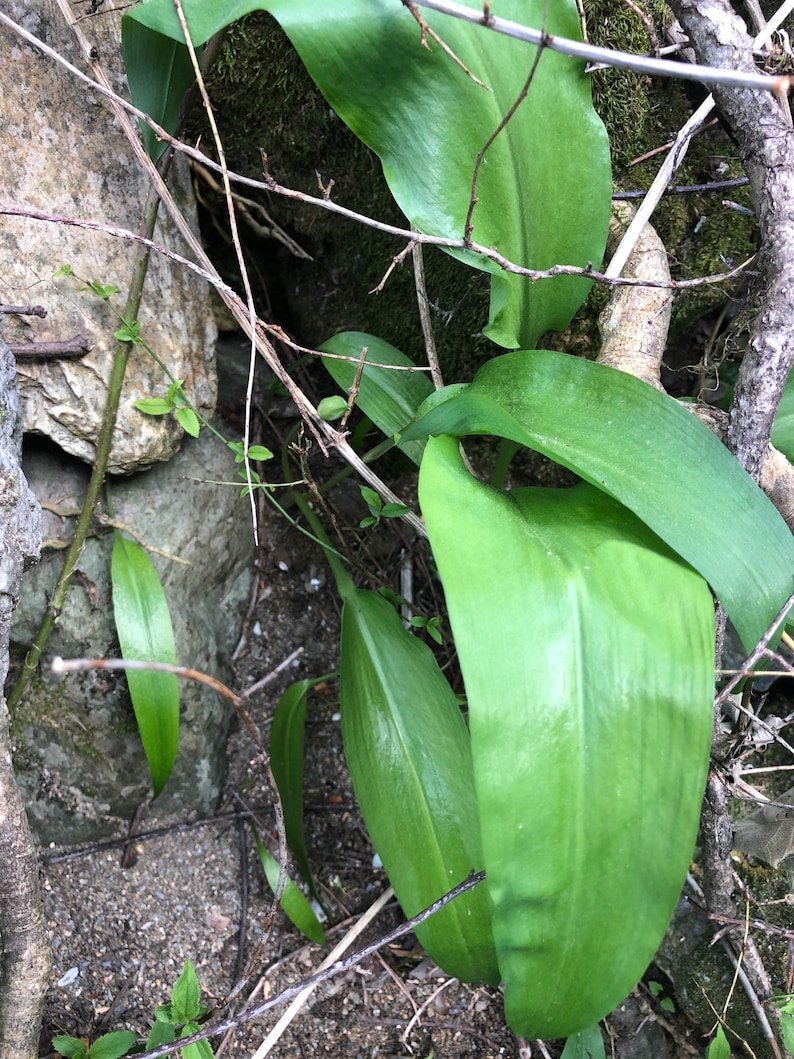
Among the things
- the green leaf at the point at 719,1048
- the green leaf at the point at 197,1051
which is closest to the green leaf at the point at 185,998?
the green leaf at the point at 197,1051

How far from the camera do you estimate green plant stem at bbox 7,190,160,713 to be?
2.73 ft

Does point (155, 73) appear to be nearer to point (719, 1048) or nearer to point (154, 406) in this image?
point (154, 406)

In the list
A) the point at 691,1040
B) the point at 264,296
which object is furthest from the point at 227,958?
the point at 264,296

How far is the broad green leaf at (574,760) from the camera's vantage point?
1.67ft

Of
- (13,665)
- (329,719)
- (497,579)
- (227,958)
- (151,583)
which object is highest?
(497,579)

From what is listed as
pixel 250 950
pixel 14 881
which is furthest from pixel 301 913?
pixel 14 881

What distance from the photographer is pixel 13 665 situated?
0.84 meters

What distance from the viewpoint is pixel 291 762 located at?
909 millimetres

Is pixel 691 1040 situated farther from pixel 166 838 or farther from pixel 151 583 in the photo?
pixel 151 583

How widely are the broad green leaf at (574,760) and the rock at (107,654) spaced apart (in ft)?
1.63

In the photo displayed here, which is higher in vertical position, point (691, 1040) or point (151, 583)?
point (151, 583)

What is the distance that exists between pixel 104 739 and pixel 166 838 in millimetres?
163

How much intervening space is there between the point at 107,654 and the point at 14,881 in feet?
0.88

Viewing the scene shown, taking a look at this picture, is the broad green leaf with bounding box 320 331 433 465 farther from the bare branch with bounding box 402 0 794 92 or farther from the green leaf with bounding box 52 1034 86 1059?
the green leaf with bounding box 52 1034 86 1059
